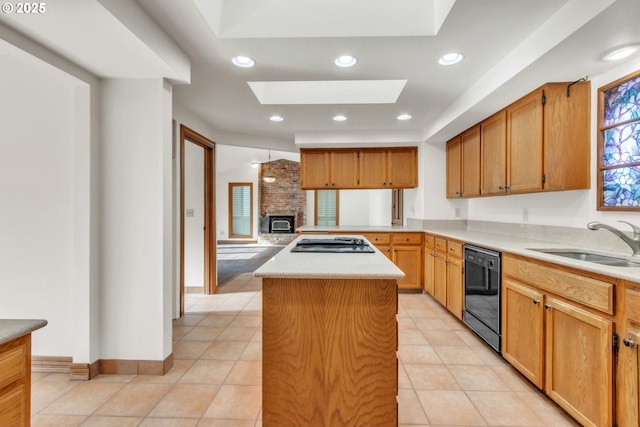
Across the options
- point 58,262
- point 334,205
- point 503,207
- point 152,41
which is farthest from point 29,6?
point 334,205

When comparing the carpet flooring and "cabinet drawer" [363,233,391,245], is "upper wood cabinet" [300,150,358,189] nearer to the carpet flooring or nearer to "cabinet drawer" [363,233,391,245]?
"cabinet drawer" [363,233,391,245]

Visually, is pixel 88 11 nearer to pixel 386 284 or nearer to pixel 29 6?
pixel 29 6

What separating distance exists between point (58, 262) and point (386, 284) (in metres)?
2.17

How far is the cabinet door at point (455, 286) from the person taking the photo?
9.69ft

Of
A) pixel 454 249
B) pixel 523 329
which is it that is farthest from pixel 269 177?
pixel 523 329

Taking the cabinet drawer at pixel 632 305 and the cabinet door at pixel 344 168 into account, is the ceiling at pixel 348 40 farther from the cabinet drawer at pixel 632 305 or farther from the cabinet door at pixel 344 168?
the cabinet door at pixel 344 168

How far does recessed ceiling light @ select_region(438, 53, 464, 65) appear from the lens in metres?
2.07

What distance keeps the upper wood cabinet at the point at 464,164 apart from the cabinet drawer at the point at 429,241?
61 centimetres

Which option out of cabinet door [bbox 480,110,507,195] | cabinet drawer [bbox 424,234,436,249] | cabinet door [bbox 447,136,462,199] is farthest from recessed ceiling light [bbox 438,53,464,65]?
cabinet drawer [bbox 424,234,436,249]

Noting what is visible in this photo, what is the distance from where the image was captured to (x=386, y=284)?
1.44 meters

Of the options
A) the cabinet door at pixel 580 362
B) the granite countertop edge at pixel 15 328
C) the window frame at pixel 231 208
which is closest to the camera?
the granite countertop edge at pixel 15 328

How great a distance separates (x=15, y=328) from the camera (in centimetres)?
96

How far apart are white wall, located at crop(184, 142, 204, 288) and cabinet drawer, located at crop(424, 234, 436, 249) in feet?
9.63

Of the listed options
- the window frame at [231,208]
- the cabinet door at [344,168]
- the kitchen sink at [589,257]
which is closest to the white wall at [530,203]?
the kitchen sink at [589,257]
